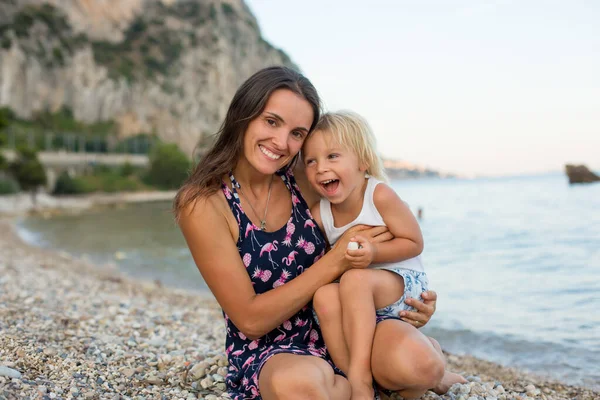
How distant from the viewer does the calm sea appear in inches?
280

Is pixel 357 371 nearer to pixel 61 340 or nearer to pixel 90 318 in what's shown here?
pixel 61 340

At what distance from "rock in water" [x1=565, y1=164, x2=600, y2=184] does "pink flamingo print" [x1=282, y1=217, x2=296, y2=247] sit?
64.2 metres

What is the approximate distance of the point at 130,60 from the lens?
8919cm

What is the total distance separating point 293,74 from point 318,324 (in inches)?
62.0

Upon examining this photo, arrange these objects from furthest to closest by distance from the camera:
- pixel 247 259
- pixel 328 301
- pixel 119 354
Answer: pixel 119 354, pixel 247 259, pixel 328 301

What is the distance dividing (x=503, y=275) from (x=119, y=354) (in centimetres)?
1055

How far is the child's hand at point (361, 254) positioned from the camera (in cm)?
302

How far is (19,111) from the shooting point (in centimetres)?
6856

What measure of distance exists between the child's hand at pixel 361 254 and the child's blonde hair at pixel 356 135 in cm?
66

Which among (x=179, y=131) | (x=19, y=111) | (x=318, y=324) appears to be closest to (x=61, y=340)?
(x=318, y=324)

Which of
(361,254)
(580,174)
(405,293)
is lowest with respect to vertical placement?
(580,174)

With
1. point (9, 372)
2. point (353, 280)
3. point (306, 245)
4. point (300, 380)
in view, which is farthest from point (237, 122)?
point (9, 372)

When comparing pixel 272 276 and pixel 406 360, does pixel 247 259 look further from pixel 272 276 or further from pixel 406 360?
pixel 406 360

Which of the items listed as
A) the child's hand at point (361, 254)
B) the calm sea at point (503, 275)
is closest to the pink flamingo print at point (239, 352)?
the child's hand at point (361, 254)
